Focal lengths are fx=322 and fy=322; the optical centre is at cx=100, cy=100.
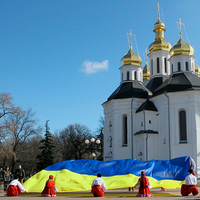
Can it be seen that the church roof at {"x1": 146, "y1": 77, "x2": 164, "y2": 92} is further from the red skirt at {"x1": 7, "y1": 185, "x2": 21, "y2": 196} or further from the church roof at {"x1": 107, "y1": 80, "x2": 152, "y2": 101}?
the red skirt at {"x1": 7, "y1": 185, "x2": 21, "y2": 196}

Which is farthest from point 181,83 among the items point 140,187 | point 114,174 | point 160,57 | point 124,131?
point 140,187

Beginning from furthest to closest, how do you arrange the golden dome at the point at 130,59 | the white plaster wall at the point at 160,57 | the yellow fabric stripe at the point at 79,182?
the white plaster wall at the point at 160,57, the golden dome at the point at 130,59, the yellow fabric stripe at the point at 79,182

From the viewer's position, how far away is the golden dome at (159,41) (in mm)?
40019

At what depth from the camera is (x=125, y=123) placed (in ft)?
116

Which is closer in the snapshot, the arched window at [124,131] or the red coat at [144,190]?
the red coat at [144,190]

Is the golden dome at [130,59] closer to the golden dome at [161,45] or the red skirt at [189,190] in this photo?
the golden dome at [161,45]

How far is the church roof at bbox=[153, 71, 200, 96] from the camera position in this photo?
102 ft

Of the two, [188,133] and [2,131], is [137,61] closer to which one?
[188,133]

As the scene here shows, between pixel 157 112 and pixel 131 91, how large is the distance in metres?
4.13

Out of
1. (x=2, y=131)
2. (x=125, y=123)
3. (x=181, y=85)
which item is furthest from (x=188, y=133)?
(x=2, y=131)

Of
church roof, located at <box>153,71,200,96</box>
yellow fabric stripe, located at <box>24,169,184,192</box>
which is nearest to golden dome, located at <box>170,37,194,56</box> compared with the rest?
church roof, located at <box>153,71,200,96</box>

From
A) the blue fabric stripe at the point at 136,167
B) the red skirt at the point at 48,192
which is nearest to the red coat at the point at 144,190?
the blue fabric stripe at the point at 136,167

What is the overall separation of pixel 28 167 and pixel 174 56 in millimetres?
35446

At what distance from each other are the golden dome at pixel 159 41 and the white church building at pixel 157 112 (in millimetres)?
1563
